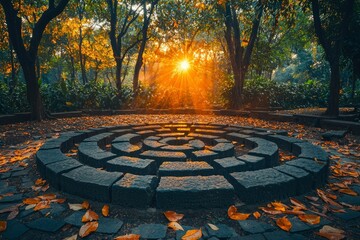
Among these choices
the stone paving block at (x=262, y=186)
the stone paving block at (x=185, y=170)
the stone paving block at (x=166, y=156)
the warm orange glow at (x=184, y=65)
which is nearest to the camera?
the stone paving block at (x=262, y=186)

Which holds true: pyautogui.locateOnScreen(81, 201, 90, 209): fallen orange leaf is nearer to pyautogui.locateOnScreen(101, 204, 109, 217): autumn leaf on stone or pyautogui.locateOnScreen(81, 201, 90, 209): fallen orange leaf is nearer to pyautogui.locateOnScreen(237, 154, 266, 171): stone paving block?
pyautogui.locateOnScreen(101, 204, 109, 217): autumn leaf on stone

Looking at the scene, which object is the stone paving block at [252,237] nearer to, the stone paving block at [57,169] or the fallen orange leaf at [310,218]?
the fallen orange leaf at [310,218]

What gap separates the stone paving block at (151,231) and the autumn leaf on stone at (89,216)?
388 mm

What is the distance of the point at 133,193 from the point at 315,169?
6.70ft

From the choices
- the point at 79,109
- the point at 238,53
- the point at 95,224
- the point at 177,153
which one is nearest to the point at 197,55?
the point at 238,53

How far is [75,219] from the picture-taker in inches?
79.7

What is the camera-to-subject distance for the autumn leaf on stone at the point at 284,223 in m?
1.89

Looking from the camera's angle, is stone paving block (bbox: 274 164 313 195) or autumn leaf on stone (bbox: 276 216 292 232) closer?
autumn leaf on stone (bbox: 276 216 292 232)

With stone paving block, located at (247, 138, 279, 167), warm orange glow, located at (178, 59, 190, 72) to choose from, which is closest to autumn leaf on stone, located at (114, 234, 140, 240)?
stone paving block, located at (247, 138, 279, 167)

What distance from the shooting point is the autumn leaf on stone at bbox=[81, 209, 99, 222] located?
2.01m

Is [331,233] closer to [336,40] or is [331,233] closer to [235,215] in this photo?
[235,215]

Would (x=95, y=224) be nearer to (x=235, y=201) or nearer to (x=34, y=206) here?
(x=34, y=206)

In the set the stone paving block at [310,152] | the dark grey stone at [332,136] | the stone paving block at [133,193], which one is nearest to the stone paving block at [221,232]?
the stone paving block at [133,193]

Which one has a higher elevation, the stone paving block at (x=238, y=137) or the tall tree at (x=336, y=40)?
the tall tree at (x=336, y=40)
